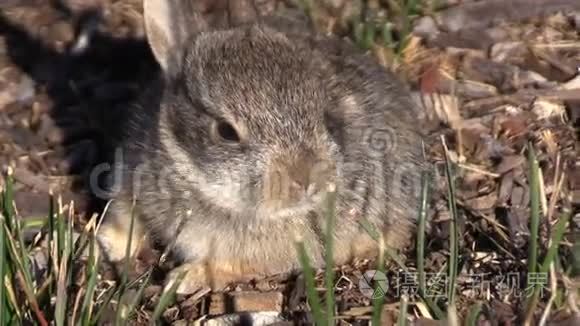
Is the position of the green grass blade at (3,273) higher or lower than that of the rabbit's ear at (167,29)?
lower

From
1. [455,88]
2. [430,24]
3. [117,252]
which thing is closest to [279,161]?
[117,252]

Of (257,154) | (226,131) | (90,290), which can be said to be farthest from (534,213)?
(90,290)

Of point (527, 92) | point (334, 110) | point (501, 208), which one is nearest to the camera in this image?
point (334, 110)

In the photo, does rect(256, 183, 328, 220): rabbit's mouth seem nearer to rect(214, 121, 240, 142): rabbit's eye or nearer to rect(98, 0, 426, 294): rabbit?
rect(98, 0, 426, 294): rabbit

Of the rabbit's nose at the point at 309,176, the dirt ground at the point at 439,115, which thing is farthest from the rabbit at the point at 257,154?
the dirt ground at the point at 439,115

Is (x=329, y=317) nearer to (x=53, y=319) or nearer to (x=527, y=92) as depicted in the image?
(x=53, y=319)

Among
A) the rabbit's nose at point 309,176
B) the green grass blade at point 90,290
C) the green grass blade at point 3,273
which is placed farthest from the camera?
the rabbit's nose at point 309,176

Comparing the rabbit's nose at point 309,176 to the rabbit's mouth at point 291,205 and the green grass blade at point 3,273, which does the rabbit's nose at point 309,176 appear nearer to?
the rabbit's mouth at point 291,205
